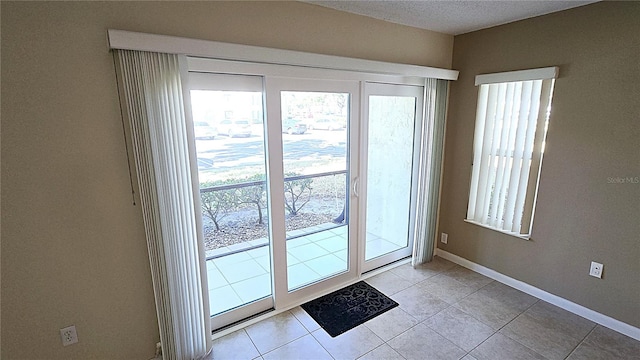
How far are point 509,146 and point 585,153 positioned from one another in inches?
21.5

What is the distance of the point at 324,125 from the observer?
2.52 meters

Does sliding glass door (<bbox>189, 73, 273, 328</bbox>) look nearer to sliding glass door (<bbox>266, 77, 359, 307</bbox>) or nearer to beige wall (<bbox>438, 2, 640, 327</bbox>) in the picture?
sliding glass door (<bbox>266, 77, 359, 307</bbox>)

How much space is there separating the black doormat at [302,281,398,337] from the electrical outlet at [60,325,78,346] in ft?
5.18

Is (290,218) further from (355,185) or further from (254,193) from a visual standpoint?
(355,185)

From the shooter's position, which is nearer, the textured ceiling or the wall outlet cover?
the textured ceiling

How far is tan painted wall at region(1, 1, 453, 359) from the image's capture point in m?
1.45

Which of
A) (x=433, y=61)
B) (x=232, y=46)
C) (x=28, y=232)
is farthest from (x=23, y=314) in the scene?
(x=433, y=61)

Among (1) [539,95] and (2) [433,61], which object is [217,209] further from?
(1) [539,95]

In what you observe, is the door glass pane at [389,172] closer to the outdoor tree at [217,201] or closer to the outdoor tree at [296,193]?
the outdoor tree at [296,193]

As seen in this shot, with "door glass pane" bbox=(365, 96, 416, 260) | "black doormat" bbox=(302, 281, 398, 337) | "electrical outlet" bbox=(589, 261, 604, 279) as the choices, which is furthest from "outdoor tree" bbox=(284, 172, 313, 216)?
"electrical outlet" bbox=(589, 261, 604, 279)

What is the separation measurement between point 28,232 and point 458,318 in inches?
117

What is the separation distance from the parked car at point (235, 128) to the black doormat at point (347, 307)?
160 centimetres

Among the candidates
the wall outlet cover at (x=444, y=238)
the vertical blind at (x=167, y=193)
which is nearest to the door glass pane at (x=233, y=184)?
the vertical blind at (x=167, y=193)

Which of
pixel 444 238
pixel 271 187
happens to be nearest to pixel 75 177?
pixel 271 187
